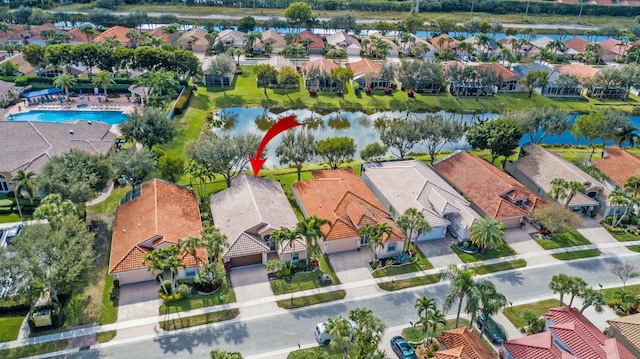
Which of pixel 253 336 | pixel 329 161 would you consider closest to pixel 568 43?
pixel 329 161

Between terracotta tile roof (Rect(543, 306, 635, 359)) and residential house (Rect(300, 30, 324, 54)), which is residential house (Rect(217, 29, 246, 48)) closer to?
residential house (Rect(300, 30, 324, 54))

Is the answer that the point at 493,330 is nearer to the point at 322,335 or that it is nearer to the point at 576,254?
the point at 322,335

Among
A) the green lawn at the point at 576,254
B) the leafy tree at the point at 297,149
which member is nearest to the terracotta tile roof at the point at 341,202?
the leafy tree at the point at 297,149

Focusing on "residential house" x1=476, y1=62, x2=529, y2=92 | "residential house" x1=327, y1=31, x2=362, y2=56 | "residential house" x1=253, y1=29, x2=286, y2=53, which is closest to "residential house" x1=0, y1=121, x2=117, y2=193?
"residential house" x1=253, y1=29, x2=286, y2=53

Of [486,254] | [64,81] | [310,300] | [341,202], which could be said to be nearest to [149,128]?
[341,202]

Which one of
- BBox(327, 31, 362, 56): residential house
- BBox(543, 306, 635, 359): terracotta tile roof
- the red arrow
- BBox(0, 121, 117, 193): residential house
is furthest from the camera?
BBox(327, 31, 362, 56): residential house

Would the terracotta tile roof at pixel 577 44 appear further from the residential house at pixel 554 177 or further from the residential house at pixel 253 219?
the residential house at pixel 253 219
